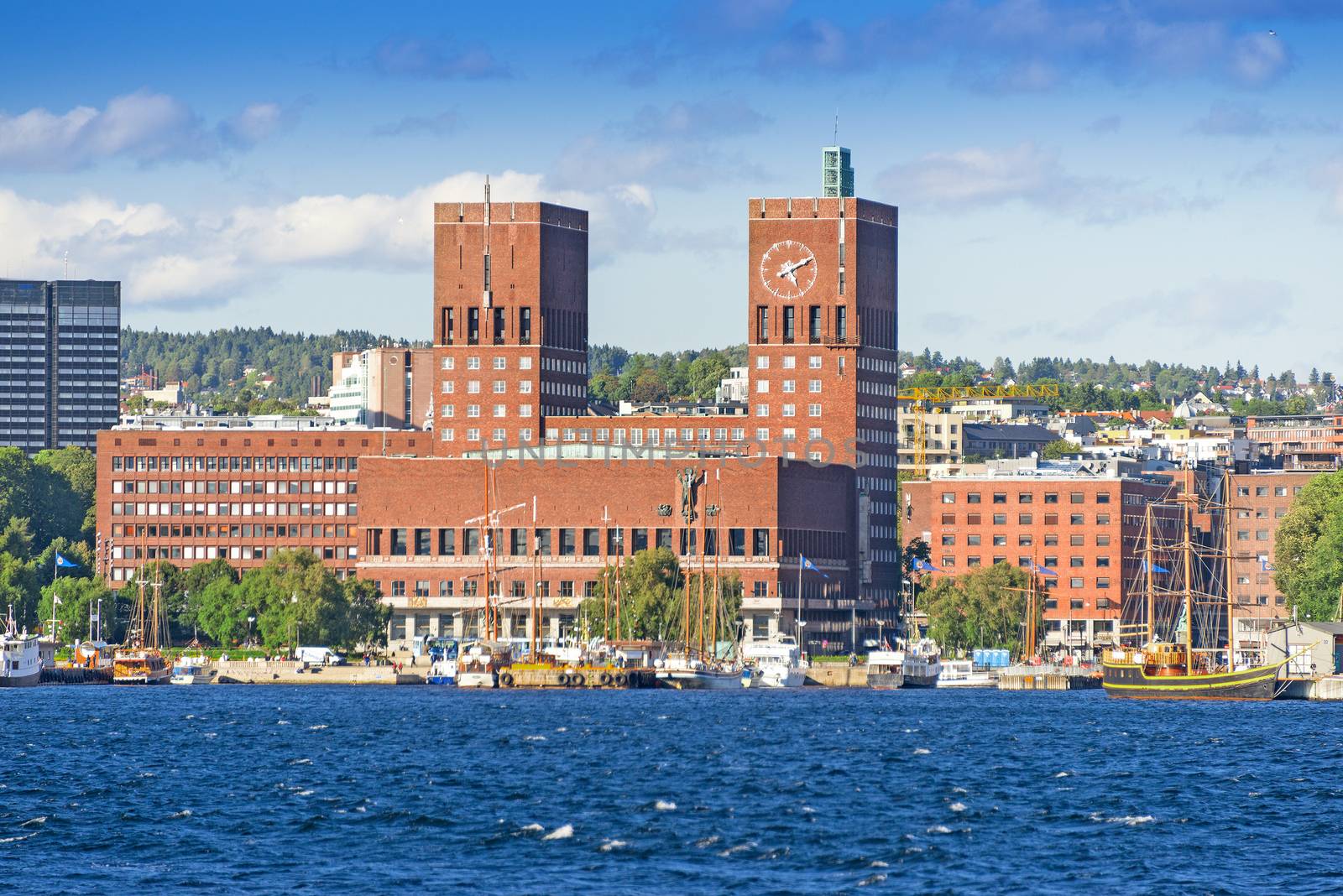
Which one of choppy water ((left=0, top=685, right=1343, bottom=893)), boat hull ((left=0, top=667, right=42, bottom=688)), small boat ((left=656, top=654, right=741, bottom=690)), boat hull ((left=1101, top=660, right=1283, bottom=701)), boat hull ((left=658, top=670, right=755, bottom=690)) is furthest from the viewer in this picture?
small boat ((left=656, top=654, right=741, bottom=690))

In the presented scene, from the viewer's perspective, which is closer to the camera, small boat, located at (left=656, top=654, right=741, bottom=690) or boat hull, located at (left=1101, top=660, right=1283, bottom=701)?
boat hull, located at (left=1101, top=660, right=1283, bottom=701)

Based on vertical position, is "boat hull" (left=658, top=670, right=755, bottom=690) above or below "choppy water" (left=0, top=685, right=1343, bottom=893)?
above

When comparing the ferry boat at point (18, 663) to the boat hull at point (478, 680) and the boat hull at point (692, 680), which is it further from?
the boat hull at point (692, 680)

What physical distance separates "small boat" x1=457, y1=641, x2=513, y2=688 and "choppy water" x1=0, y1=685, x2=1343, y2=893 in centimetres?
4296

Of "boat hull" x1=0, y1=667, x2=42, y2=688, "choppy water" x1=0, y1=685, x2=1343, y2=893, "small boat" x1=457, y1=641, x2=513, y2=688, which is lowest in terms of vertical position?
"choppy water" x1=0, y1=685, x2=1343, y2=893

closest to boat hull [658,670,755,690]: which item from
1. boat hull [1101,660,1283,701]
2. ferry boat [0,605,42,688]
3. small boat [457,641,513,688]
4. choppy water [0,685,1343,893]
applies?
small boat [457,641,513,688]

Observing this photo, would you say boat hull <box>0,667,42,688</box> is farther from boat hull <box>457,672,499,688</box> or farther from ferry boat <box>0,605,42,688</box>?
boat hull <box>457,672,499,688</box>

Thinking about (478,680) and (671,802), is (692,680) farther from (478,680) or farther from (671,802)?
(671,802)

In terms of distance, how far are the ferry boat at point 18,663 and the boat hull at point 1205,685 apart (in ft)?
265

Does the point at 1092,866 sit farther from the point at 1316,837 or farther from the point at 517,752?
the point at 517,752

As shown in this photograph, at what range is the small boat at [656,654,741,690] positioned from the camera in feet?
640

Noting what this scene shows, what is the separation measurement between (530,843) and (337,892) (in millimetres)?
11203

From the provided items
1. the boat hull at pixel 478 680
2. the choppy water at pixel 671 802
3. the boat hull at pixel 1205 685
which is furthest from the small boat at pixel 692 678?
the choppy water at pixel 671 802

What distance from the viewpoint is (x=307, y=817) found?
8412cm
